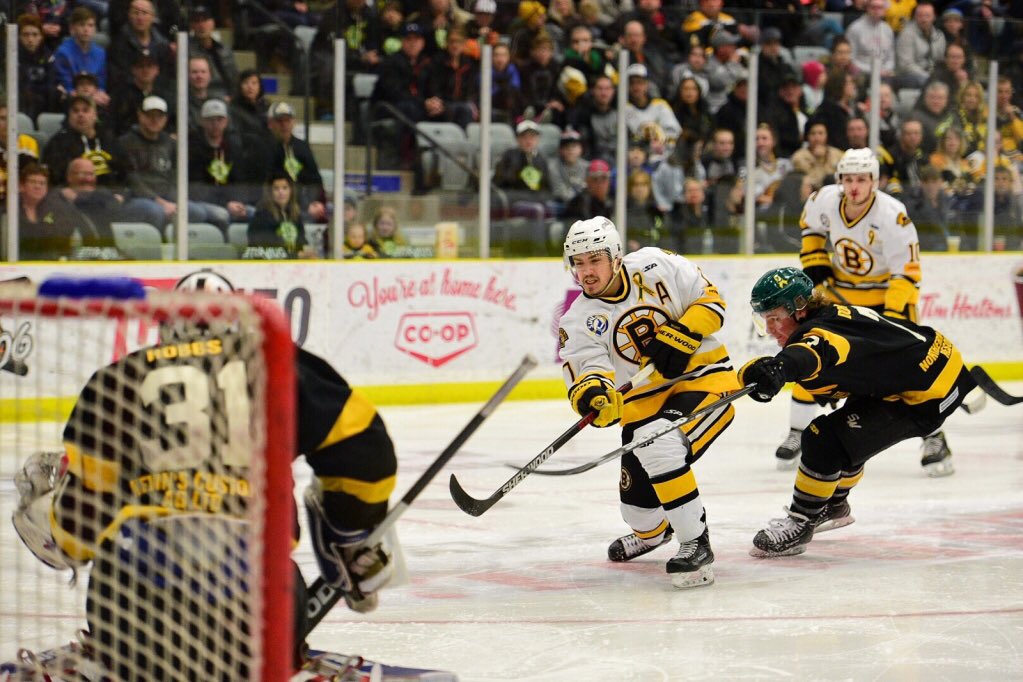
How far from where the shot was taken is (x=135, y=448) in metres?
2.44

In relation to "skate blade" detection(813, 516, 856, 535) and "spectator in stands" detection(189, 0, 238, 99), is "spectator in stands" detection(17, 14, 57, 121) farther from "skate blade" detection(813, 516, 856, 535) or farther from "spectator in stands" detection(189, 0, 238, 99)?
"skate blade" detection(813, 516, 856, 535)

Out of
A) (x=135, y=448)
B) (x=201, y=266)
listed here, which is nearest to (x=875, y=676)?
(x=135, y=448)

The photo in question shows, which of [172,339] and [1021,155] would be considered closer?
[172,339]

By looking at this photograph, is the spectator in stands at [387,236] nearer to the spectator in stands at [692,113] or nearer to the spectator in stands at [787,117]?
the spectator in stands at [692,113]

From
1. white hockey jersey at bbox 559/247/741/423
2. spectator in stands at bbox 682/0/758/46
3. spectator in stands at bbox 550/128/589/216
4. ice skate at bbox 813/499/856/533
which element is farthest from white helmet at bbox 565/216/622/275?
spectator in stands at bbox 682/0/758/46

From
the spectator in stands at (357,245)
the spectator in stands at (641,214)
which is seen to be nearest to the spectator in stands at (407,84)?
the spectator in stands at (357,245)

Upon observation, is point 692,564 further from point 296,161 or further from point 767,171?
point 767,171

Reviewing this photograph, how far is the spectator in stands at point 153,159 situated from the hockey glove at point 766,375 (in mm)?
4030

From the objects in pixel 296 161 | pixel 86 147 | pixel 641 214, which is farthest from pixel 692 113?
pixel 86 147

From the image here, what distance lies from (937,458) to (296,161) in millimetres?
3550

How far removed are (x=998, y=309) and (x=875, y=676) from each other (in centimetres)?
636

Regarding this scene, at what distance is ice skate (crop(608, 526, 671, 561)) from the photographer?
14.6 feet

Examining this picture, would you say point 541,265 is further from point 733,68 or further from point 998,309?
point 998,309

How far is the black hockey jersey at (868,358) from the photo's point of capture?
4.07 metres
